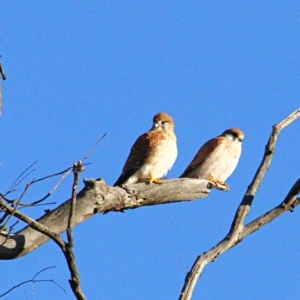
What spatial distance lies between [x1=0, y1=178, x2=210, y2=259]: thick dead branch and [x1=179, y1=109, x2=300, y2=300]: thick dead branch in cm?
63

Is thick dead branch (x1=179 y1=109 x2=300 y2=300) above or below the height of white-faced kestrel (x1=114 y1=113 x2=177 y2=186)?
below

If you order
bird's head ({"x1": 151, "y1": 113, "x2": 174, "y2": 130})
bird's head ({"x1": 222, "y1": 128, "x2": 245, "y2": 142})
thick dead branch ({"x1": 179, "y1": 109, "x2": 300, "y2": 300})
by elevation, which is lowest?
thick dead branch ({"x1": 179, "y1": 109, "x2": 300, "y2": 300})

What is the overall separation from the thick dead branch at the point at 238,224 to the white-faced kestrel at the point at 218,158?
306cm

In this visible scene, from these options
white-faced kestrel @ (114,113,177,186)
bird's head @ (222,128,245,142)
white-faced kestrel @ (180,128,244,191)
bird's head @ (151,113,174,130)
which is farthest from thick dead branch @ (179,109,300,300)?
bird's head @ (222,128,245,142)

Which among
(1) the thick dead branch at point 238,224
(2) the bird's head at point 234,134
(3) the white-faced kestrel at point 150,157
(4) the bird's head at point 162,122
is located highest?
(4) the bird's head at point 162,122

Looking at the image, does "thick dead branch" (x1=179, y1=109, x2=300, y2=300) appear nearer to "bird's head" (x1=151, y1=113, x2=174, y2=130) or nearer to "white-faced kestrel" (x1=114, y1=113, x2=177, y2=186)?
"white-faced kestrel" (x1=114, y1=113, x2=177, y2=186)

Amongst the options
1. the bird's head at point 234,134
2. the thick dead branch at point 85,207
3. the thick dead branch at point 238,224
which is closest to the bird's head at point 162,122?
the bird's head at point 234,134

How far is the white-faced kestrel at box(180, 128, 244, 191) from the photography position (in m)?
7.88

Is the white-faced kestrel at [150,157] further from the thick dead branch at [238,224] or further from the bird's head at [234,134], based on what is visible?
the thick dead branch at [238,224]

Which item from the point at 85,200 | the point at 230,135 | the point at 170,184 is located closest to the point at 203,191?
the point at 170,184

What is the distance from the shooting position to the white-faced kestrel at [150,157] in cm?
748

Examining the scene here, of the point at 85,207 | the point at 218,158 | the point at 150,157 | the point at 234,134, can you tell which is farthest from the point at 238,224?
the point at 234,134

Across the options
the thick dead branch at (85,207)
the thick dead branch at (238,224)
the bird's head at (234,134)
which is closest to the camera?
the thick dead branch at (238,224)

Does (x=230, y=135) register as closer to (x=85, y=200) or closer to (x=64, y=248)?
(x=85, y=200)
